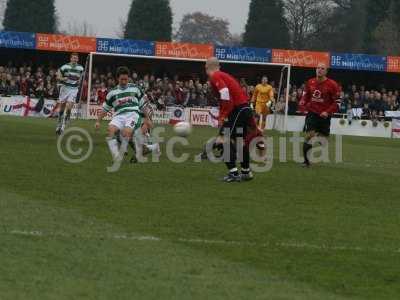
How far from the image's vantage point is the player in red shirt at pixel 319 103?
69.3 feet

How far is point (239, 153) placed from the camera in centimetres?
1741

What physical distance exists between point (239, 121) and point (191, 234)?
22.6 feet

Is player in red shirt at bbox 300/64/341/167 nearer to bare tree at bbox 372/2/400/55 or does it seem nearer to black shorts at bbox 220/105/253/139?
black shorts at bbox 220/105/253/139

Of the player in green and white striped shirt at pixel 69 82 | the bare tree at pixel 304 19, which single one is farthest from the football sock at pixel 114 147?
the bare tree at pixel 304 19

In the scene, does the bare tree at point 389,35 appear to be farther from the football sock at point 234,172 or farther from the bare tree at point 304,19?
the football sock at point 234,172

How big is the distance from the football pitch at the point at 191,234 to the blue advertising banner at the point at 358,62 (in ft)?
112

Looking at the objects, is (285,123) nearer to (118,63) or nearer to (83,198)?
(118,63)

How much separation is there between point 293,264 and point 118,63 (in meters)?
41.9

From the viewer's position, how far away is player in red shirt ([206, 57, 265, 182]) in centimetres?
1714

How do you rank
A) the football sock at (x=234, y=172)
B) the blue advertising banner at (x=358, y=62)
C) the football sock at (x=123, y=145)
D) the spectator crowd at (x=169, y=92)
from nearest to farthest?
the football sock at (x=234, y=172) < the football sock at (x=123, y=145) < the spectator crowd at (x=169, y=92) < the blue advertising banner at (x=358, y=62)

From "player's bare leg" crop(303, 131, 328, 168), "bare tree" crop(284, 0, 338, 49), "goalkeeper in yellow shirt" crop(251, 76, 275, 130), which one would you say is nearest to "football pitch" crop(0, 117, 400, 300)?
"player's bare leg" crop(303, 131, 328, 168)

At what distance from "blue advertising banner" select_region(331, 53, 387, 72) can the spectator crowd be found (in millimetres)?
3628

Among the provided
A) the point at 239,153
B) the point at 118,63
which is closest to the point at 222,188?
the point at 239,153

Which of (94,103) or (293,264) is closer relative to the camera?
(293,264)
